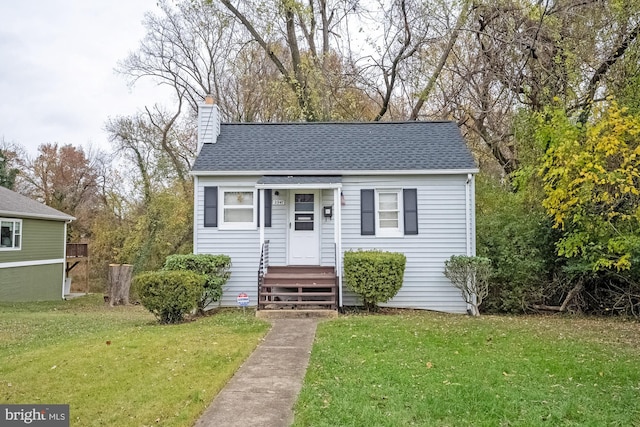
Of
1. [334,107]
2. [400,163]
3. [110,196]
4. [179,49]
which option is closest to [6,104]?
[110,196]

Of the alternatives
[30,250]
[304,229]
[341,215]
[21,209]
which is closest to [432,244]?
[341,215]

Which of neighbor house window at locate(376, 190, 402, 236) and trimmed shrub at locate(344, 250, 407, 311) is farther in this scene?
neighbor house window at locate(376, 190, 402, 236)

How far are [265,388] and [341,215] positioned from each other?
6.66 m

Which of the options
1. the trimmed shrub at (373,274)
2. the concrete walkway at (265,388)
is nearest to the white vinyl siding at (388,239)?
the trimmed shrub at (373,274)

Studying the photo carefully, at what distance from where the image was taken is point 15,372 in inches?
213

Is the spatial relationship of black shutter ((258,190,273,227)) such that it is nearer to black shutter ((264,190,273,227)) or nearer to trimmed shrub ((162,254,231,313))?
black shutter ((264,190,273,227))

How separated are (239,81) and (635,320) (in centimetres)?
1979

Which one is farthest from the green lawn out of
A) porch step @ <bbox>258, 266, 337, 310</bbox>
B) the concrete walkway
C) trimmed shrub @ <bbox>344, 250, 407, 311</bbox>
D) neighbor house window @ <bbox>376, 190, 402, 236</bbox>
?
neighbor house window @ <bbox>376, 190, 402, 236</bbox>

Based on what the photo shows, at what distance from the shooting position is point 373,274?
966 cm

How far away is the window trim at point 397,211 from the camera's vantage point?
1092 centimetres

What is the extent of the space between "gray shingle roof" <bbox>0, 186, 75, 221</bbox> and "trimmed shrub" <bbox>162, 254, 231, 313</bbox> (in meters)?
11.2

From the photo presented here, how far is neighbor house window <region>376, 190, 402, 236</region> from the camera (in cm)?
1097

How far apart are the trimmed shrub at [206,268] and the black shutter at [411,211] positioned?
4372 mm

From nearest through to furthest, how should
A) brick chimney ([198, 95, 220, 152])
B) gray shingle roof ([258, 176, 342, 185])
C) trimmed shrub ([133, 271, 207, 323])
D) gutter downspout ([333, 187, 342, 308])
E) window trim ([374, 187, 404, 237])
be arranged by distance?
trimmed shrub ([133, 271, 207, 323]) → gutter downspout ([333, 187, 342, 308]) → gray shingle roof ([258, 176, 342, 185]) → window trim ([374, 187, 404, 237]) → brick chimney ([198, 95, 220, 152])
